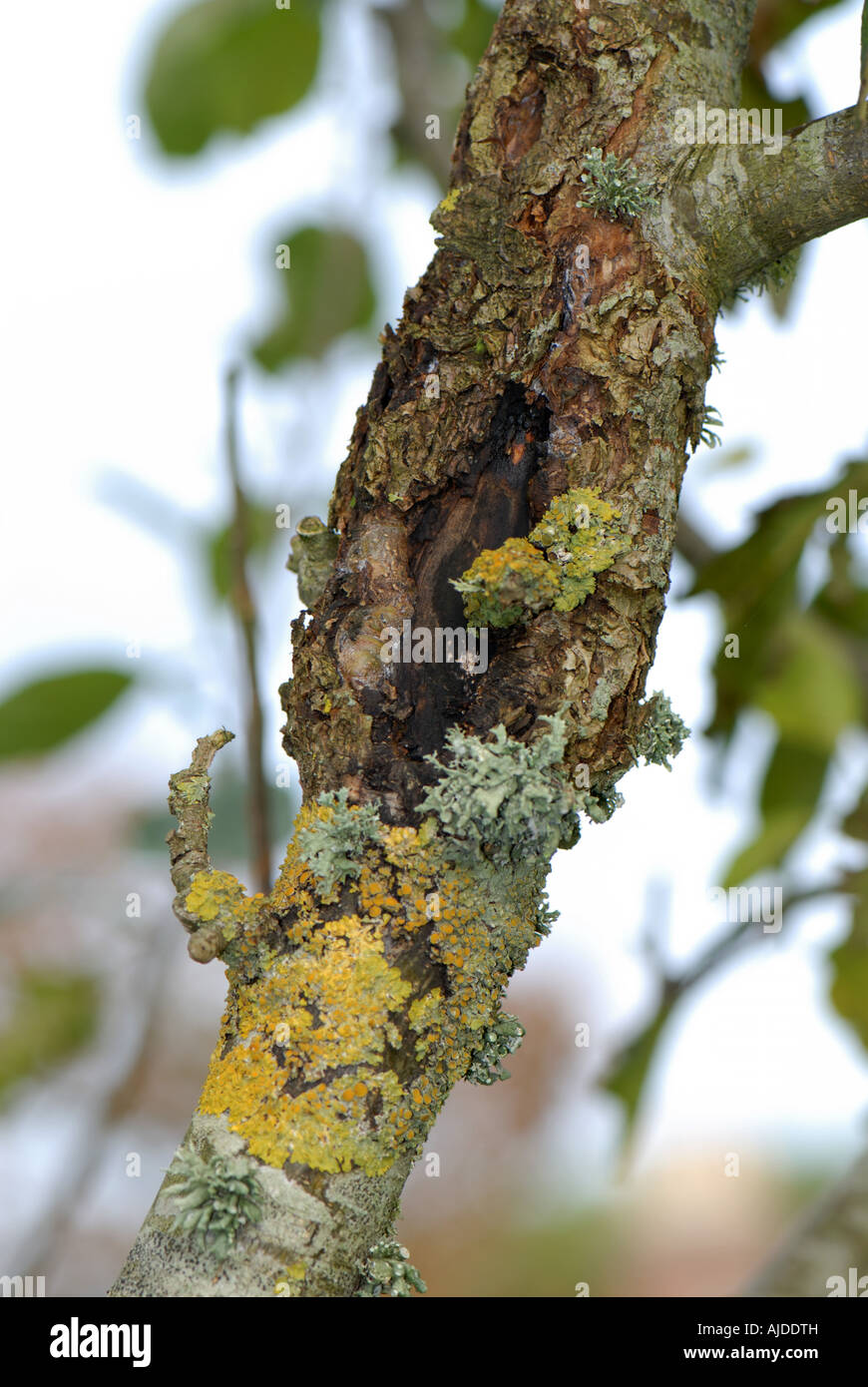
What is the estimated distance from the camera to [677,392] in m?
0.56

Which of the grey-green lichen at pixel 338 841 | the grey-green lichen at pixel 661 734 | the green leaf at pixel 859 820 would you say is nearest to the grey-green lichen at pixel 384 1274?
the grey-green lichen at pixel 338 841

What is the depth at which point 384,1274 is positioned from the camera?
0.50 meters

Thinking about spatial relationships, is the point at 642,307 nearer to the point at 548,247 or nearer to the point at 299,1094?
the point at 548,247

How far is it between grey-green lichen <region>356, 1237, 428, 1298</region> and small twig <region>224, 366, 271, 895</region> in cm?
47

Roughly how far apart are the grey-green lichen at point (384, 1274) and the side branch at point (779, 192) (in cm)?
53

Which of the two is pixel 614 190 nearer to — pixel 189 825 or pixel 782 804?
pixel 189 825

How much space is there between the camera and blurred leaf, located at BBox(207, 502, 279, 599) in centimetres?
156

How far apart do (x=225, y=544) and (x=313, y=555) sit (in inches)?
41.1

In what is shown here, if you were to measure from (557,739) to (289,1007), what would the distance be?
0.18m

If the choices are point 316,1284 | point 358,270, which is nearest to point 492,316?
point 316,1284

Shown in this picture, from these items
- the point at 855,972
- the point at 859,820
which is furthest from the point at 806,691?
the point at 855,972

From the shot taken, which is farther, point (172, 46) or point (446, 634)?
point (172, 46)

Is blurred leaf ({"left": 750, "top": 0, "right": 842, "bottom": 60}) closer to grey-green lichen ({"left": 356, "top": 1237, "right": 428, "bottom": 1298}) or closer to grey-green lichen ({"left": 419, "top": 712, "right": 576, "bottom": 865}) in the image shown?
grey-green lichen ({"left": 419, "top": 712, "right": 576, "bottom": 865})
